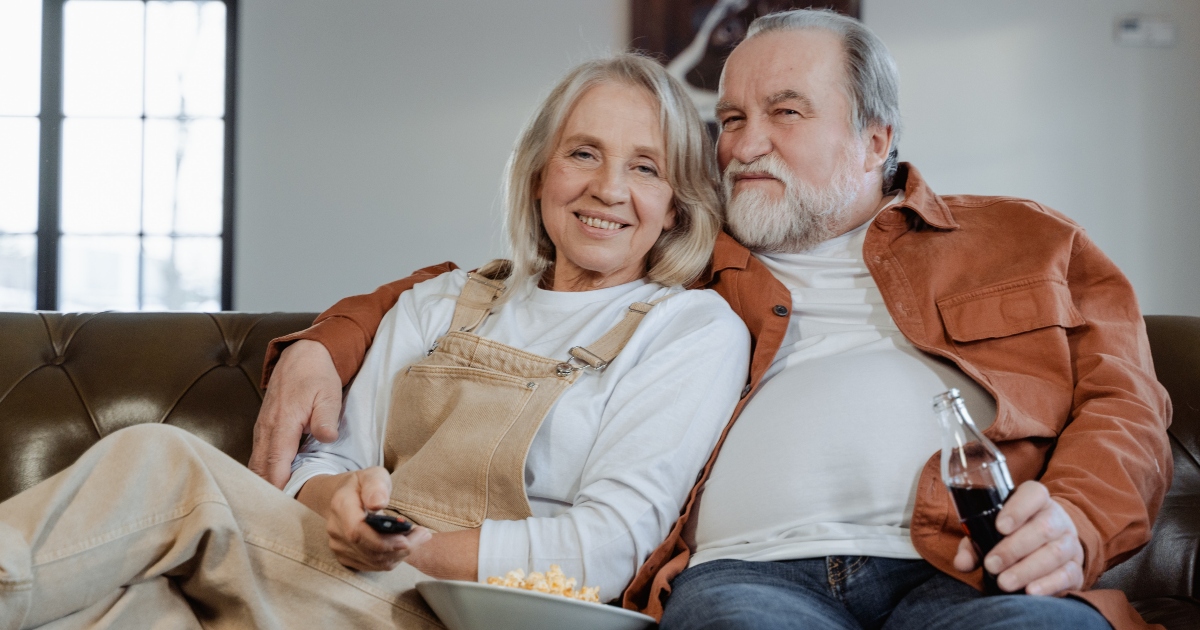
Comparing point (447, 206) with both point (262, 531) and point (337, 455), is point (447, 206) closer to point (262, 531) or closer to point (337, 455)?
point (337, 455)

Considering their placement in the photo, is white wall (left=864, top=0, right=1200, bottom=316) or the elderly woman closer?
the elderly woman

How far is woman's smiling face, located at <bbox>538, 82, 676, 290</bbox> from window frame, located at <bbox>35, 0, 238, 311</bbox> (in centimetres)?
298

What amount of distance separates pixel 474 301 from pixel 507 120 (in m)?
2.66

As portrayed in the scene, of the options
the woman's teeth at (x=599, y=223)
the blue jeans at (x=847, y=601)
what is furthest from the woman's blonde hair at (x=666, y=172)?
the blue jeans at (x=847, y=601)

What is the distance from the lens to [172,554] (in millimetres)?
1120

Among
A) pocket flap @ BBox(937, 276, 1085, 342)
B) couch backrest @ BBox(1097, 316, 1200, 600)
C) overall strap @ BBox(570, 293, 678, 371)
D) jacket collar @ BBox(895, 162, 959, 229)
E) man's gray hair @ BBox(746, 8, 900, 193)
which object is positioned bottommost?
couch backrest @ BBox(1097, 316, 1200, 600)

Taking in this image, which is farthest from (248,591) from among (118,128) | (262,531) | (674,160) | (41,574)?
(118,128)

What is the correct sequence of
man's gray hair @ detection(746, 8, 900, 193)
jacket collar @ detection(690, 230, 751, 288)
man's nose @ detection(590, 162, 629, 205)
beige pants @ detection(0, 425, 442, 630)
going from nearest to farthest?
1. beige pants @ detection(0, 425, 442, 630)
2. man's nose @ detection(590, 162, 629, 205)
3. jacket collar @ detection(690, 230, 751, 288)
4. man's gray hair @ detection(746, 8, 900, 193)

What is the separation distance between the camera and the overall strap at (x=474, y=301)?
64.1 inches

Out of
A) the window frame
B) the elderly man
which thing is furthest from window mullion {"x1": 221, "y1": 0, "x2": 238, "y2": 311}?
the elderly man

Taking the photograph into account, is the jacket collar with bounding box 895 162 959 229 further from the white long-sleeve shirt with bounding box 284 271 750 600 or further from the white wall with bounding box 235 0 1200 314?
the white wall with bounding box 235 0 1200 314

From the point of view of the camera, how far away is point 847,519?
1389 millimetres

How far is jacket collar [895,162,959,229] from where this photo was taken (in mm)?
1680

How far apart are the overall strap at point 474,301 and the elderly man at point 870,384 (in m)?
0.17
